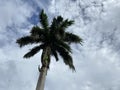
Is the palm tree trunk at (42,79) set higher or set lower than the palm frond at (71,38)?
lower

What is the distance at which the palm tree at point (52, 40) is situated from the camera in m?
35.3

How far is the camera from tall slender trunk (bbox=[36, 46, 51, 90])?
32.3 m

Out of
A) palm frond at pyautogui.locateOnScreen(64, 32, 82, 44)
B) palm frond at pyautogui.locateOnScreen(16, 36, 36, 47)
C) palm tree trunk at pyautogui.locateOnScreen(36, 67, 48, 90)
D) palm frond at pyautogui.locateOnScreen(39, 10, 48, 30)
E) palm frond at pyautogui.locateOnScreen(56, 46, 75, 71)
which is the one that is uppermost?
palm frond at pyautogui.locateOnScreen(39, 10, 48, 30)

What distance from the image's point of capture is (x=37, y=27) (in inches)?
1411

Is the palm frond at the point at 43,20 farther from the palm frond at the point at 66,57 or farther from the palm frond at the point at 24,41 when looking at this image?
the palm frond at the point at 66,57

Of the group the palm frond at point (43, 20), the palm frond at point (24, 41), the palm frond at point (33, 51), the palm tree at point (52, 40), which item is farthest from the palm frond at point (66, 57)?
the palm frond at point (24, 41)

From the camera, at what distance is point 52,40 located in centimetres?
3566

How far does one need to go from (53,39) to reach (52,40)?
0.21m

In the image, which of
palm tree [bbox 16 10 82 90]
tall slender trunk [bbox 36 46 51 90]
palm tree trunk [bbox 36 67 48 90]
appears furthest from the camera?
palm tree [bbox 16 10 82 90]

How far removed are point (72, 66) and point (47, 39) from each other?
4896 millimetres

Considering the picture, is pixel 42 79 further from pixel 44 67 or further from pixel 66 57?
pixel 66 57

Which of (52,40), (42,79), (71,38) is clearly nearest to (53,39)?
(52,40)

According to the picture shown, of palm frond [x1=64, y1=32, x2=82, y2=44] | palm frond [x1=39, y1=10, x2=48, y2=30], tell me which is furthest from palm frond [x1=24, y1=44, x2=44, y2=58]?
palm frond [x1=64, y1=32, x2=82, y2=44]

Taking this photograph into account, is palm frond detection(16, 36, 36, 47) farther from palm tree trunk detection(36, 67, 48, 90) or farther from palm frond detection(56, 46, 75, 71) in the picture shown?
palm tree trunk detection(36, 67, 48, 90)
